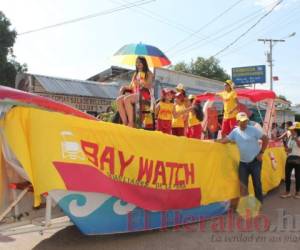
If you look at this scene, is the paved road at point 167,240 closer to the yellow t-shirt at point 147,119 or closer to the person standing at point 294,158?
the yellow t-shirt at point 147,119

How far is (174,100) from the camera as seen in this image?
8562 mm

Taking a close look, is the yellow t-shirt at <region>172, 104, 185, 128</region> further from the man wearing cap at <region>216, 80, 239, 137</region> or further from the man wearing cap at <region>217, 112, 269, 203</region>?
the man wearing cap at <region>217, 112, 269, 203</region>

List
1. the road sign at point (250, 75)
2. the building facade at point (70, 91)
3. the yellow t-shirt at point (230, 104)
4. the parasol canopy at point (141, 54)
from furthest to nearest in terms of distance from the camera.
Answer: the road sign at point (250, 75), the building facade at point (70, 91), the yellow t-shirt at point (230, 104), the parasol canopy at point (141, 54)

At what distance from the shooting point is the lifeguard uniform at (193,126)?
28.4 ft

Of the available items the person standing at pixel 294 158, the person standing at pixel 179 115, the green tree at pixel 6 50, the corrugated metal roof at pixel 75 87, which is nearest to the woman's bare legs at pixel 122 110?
the person standing at pixel 179 115

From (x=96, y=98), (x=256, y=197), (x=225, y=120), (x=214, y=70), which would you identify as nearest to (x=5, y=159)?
(x=256, y=197)

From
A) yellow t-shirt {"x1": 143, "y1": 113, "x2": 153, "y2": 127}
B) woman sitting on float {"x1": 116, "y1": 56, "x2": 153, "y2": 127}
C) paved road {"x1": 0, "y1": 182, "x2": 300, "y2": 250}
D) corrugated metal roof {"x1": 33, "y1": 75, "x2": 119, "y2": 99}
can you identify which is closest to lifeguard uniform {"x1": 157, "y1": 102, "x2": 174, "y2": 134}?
yellow t-shirt {"x1": 143, "y1": 113, "x2": 153, "y2": 127}

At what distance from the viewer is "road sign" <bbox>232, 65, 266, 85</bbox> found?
49.3m

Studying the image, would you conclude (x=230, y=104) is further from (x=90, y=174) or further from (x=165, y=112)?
(x=90, y=174)

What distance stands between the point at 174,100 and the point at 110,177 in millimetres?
3832

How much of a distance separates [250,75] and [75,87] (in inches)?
1272

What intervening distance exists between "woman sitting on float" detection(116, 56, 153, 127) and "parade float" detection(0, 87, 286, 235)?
1303 mm

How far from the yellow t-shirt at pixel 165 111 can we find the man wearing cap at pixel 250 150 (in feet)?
4.90

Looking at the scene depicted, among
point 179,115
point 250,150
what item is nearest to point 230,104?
point 179,115
